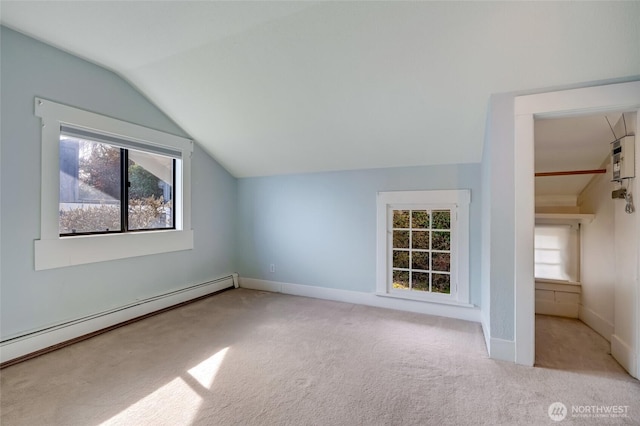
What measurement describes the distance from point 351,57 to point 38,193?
107 inches

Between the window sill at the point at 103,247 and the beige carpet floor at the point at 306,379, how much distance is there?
71cm

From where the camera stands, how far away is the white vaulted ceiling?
1.74 meters

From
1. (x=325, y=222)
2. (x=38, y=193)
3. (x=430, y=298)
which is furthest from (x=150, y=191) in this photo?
(x=430, y=298)

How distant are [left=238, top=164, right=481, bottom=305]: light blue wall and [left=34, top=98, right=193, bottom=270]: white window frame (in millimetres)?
1014

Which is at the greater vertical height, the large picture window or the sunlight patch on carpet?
the large picture window

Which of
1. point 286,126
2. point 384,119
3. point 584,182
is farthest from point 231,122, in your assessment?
point 584,182

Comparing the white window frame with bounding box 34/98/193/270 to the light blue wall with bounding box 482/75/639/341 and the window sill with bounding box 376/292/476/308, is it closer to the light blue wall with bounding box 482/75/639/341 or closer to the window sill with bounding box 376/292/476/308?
the window sill with bounding box 376/292/476/308

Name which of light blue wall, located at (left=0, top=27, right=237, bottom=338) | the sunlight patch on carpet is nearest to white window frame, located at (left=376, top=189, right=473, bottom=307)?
the sunlight patch on carpet

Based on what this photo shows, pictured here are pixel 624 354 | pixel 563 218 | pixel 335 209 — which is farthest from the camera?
pixel 335 209

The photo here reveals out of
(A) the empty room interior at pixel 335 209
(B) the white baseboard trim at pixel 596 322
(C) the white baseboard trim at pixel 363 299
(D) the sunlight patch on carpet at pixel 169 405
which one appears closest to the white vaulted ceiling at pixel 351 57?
(A) the empty room interior at pixel 335 209

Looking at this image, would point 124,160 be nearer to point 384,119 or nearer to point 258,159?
point 258,159

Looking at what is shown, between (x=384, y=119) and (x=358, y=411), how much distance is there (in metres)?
2.31

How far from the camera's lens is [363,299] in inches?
133

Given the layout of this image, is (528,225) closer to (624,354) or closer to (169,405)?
(624,354)
